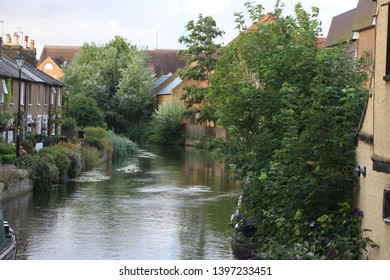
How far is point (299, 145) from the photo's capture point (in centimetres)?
1059

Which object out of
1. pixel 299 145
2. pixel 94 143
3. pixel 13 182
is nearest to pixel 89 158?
pixel 94 143

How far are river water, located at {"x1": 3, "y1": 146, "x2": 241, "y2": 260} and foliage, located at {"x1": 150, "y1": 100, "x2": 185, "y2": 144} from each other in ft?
82.1

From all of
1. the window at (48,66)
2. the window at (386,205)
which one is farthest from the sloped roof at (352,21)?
the window at (48,66)

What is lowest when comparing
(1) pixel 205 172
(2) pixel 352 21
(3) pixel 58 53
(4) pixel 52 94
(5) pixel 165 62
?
(1) pixel 205 172

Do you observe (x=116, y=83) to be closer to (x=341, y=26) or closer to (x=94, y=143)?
(x=94, y=143)

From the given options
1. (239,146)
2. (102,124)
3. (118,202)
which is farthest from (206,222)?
(102,124)

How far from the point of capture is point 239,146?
44.2 ft

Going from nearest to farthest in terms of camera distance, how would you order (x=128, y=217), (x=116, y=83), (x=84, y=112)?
1. (x=128, y=217)
2. (x=84, y=112)
3. (x=116, y=83)

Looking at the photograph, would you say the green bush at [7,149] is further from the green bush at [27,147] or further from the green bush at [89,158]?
the green bush at [89,158]

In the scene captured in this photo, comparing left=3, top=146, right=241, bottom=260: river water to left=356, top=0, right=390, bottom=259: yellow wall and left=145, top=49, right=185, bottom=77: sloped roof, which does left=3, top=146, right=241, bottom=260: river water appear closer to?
left=356, top=0, right=390, bottom=259: yellow wall

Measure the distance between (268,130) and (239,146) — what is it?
97cm

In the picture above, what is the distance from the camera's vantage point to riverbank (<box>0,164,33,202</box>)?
856 inches

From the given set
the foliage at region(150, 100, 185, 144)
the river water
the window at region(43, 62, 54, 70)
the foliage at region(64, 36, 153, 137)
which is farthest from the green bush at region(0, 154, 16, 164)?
the window at region(43, 62, 54, 70)

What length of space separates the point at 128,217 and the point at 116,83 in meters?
40.4
